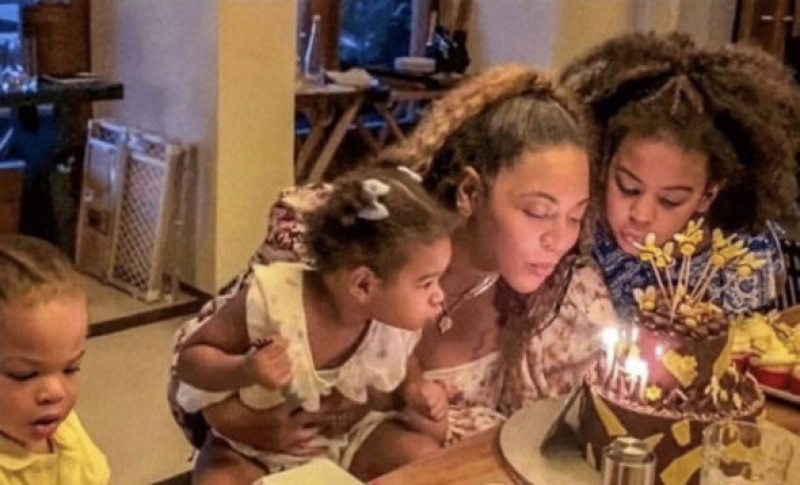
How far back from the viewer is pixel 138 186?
13.2 feet

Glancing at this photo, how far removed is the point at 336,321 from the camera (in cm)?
164

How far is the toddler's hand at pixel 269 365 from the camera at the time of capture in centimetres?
154

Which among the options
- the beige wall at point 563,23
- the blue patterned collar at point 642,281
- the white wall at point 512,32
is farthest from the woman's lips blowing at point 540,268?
the white wall at point 512,32

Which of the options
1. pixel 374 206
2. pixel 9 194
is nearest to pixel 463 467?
pixel 374 206

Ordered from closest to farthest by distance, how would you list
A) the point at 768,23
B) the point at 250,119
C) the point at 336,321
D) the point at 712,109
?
the point at 336,321 → the point at 712,109 → the point at 250,119 → the point at 768,23

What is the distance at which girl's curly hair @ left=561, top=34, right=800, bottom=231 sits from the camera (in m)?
1.88

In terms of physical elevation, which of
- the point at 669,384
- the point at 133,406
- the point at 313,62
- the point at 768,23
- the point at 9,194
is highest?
the point at 768,23

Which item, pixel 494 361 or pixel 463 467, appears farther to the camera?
pixel 494 361

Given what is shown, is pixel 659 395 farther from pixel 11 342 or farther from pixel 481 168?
pixel 11 342

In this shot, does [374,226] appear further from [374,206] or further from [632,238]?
[632,238]

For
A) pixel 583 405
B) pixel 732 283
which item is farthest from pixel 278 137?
pixel 583 405

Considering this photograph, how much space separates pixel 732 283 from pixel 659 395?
68cm

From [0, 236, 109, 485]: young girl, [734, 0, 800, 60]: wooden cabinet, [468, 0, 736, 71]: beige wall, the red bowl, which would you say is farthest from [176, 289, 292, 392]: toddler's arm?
[734, 0, 800, 60]: wooden cabinet

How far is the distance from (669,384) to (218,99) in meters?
2.61
